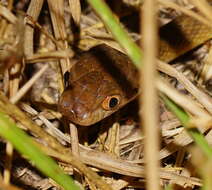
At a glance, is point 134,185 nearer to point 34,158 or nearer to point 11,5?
point 34,158

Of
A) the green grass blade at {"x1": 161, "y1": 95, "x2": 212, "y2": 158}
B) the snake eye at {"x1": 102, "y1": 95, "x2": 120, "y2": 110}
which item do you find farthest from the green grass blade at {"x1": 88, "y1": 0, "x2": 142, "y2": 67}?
the snake eye at {"x1": 102, "y1": 95, "x2": 120, "y2": 110}

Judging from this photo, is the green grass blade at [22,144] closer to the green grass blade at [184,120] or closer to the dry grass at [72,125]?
the dry grass at [72,125]

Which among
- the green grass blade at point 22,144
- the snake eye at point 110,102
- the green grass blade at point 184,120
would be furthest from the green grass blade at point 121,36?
the snake eye at point 110,102

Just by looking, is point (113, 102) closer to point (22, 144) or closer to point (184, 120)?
point (184, 120)

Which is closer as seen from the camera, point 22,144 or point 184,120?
point 22,144

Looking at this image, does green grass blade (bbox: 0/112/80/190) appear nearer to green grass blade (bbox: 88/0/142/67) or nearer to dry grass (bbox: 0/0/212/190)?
dry grass (bbox: 0/0/212/190)

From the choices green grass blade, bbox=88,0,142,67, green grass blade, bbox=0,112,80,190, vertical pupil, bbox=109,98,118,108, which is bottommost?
vertical pupil, bbox=109,98,118,108

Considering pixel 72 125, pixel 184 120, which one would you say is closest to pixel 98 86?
pixel 72 125

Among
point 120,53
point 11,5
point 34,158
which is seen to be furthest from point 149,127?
point 11,5
